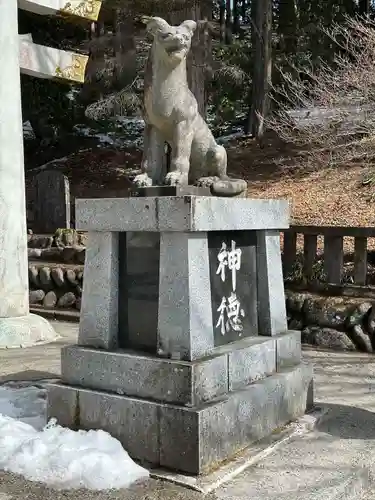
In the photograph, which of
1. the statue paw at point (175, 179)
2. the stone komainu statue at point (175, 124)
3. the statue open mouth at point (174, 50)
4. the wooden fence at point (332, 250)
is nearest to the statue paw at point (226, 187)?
the stone komainu statue at point (175, 124)

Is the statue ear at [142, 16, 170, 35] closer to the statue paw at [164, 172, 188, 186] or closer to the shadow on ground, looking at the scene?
the statue paw at [164, 172, 188, 186]

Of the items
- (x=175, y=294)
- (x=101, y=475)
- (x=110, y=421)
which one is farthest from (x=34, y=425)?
(x=175, y=294)

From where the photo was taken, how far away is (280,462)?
3.45 metres

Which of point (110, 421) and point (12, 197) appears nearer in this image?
point (110, 421)

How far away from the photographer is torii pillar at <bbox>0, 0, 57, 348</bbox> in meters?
7.05

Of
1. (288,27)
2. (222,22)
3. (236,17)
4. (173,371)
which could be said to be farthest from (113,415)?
(236,17)

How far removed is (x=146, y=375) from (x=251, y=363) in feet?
2.53

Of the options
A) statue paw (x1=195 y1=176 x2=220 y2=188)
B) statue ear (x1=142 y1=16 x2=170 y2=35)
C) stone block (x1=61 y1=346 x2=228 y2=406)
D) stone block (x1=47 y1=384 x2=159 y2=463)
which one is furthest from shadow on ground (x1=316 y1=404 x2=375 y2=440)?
statue ear (x1=142 y1=16 x2=170 y2=35)

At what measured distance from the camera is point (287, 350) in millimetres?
4297

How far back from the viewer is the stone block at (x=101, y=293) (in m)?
3.76

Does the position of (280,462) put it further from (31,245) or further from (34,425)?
(31,245)

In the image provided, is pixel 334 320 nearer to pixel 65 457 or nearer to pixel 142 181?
pixel 142 181

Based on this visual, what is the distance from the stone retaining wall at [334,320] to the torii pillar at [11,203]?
333cm

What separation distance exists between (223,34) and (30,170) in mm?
8390
